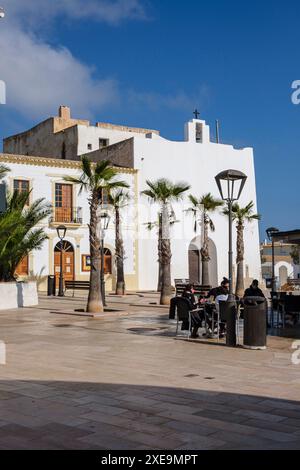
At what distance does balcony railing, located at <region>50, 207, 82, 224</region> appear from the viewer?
111 ft

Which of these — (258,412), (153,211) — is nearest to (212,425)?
(258,412)

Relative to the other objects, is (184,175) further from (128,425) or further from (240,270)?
(128,425)

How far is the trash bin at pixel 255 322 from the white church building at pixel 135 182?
2331 cm

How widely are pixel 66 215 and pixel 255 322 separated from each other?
24607mm

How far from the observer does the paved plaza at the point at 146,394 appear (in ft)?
16.9

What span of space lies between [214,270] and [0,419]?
1387 inches

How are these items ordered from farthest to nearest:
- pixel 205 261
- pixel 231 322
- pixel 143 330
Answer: pixel 205 261
pixel 143 330
pixel 231 322

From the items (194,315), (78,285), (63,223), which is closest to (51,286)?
(78,285)

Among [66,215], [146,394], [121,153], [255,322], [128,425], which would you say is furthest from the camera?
[121,153]

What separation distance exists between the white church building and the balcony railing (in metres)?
0.06

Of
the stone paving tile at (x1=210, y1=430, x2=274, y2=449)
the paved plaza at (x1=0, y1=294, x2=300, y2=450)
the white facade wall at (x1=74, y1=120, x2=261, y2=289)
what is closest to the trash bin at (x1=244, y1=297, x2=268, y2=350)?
the paved plaza at (x1=0, y1=294, x2=300, y2=450)

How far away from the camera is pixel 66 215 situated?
1344 inches

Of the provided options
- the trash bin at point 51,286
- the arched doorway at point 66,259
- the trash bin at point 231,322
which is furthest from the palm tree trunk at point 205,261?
the trash bin at point 231,322

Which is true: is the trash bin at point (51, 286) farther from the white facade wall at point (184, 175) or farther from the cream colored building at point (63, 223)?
the white facade wall at point (184, 175)
